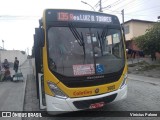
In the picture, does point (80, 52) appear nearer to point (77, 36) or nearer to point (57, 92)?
point (77, 36)

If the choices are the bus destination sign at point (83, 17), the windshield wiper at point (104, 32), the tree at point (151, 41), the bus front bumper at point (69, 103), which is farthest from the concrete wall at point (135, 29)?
the bus front bumper at point (69, 103)

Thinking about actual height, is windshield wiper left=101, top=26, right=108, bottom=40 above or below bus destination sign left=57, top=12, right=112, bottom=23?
below

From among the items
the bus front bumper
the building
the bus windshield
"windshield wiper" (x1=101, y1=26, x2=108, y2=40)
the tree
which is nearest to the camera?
A: the bus front bumper

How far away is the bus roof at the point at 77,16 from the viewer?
6.69 meters

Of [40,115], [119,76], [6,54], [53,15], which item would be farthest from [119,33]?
[6,54]

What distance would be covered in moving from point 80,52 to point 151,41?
1714 centimetres

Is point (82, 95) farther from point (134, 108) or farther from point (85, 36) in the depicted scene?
point (134, 108)

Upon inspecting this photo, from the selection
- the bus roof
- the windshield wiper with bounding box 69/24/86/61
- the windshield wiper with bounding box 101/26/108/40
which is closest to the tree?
the bus roof

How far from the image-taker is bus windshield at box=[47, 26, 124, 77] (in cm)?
644

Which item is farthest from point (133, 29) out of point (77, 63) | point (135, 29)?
point (77, 63)

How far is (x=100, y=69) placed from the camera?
6.74 m

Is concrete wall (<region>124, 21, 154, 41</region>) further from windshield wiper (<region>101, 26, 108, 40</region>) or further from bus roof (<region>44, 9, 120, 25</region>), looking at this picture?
windshield wiper (<region>101, 26, 108, 40</region>)

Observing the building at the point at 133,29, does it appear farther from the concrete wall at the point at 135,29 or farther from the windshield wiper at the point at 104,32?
the windshield wiper at the point at 104,32

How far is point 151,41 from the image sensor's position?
22531 mm
